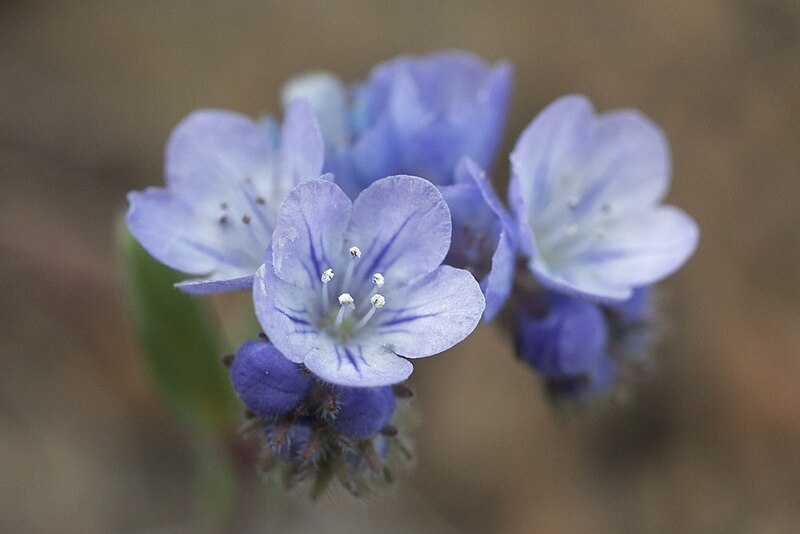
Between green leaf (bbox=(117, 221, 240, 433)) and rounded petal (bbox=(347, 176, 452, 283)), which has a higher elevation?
rounded petal (bbox=(347, 176, 452, 283))

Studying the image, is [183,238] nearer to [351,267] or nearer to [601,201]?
[351,267]

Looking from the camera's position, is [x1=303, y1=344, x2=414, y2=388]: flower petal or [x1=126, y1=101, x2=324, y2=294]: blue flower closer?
[x1=303, y1=344, x2=414, y2=388]: flower petal

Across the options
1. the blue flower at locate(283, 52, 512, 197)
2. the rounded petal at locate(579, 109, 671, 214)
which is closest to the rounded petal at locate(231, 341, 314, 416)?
the blue flower at locate(283, 52, 512, 197)

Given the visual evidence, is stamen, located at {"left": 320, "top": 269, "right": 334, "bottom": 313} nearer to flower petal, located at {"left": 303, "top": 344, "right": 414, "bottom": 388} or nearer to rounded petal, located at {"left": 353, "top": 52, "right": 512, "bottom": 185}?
flower petal, located at {"left": 303, "top": 344, "right": 414, "bottom": 388}

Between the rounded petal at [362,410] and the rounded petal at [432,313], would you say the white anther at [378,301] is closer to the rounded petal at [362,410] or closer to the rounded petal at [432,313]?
the rounded petal at [432,313]

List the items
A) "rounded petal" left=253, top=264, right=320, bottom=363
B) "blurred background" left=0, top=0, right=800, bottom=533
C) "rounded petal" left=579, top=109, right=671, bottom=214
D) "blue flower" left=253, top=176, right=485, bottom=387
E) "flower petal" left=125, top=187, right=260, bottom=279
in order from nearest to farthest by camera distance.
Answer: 1. "rounded petal" left=253, top=264, right=320, bottom=363
2. "blue flower" left=253, top=176, right=485, bottom=387
3. "flower petal" left=125, top=187, right=260, bottom=279
4. "rounded petal" left=579, top=109, right=671, bottom=214
5. "blurred background" left=0, top=0, right=800, bottom=533

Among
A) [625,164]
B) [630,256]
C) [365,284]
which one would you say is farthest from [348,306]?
[625,164]

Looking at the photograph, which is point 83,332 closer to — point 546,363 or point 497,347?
point 497,347

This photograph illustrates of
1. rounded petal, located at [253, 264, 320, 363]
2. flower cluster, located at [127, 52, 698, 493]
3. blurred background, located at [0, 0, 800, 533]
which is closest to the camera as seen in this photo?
rounded petal, located at [253, 264, 320, 363]
